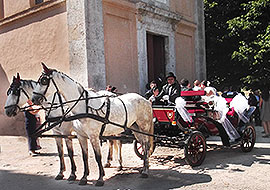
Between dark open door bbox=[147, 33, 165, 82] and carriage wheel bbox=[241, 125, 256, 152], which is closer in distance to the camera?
carriage wheel bbox=[241, 125, 256, 152]

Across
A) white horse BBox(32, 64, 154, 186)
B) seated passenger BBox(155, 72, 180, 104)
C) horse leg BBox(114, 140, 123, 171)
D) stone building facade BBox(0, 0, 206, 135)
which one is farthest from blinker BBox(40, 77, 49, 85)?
stone building facade BBox(0, 0, 206, 135)

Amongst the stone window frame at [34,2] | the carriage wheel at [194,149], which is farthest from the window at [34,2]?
the carriage wheel at [194,149]

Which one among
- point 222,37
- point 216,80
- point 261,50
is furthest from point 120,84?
point 216,80

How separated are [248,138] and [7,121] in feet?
28.2

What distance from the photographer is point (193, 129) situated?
19.9ft

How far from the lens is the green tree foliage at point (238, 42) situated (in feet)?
41.2

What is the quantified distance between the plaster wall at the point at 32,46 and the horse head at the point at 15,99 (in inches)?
144

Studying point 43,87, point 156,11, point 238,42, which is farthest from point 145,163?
point 238,42

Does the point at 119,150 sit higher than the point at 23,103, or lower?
lower

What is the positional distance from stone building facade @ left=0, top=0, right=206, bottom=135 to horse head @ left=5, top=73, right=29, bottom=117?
10.4 ft

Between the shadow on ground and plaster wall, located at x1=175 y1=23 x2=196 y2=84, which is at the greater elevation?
plaster wall, located at x1=175 y1=23 x2=196 y2=84

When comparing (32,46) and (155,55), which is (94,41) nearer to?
(32,46)

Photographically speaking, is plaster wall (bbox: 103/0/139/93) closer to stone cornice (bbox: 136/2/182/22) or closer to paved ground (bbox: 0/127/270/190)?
stone cornice (bbox: 136/2/182/22)

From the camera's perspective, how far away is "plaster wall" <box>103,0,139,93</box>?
9086 mm
